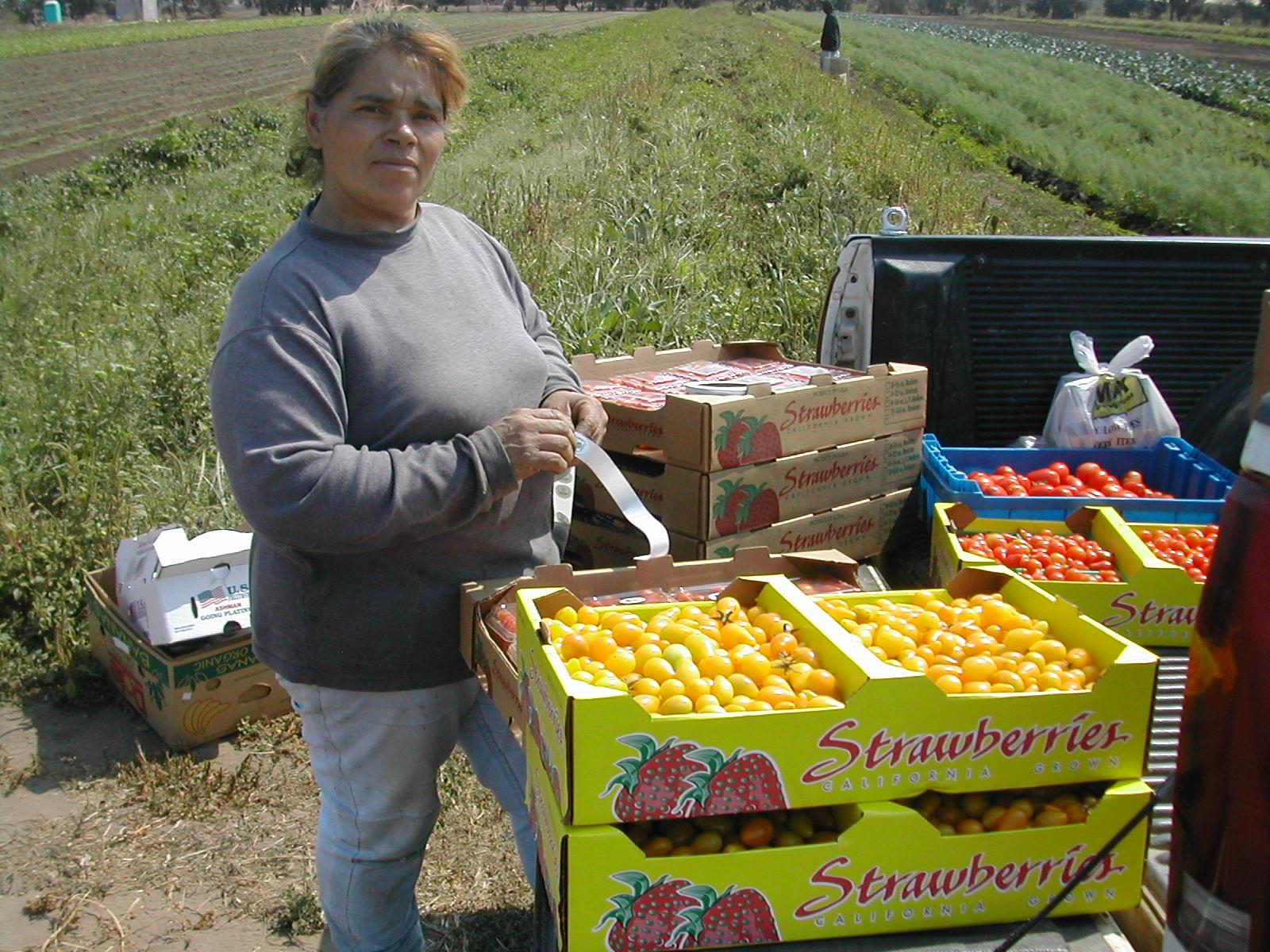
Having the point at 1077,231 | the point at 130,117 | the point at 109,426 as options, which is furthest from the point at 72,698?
the point at 130,117

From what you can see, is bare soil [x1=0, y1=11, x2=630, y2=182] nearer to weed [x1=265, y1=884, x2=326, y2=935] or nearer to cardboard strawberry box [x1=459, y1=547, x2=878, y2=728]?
weed [x1=265, y1=884, x2=326, y2=935]

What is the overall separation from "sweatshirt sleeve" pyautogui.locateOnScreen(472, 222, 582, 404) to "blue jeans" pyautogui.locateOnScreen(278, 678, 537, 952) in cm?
65

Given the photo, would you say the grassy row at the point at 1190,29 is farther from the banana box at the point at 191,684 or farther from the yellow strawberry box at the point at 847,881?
the yellow strawberry box at the point at 847,881

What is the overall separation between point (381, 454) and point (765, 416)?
119 cm

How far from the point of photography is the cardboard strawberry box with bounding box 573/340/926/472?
2.74 meters

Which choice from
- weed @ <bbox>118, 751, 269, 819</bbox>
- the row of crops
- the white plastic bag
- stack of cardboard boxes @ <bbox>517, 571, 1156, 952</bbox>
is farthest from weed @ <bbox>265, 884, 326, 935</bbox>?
the row of crops

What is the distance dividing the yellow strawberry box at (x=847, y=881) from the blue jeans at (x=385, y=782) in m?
0.79

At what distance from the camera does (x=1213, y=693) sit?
0.96 metres

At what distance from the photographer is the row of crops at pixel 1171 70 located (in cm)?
3603

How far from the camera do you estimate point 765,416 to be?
2.82 metres

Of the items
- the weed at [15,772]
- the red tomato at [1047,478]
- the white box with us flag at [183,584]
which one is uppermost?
the red tomato at [1047,478]

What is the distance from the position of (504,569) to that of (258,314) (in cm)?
68

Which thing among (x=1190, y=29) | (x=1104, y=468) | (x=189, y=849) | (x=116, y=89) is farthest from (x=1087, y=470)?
(x=1190, y=29)

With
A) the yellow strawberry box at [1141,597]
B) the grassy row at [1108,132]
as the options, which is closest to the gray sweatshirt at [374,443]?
the yellow strawberry box at [1141,597]
